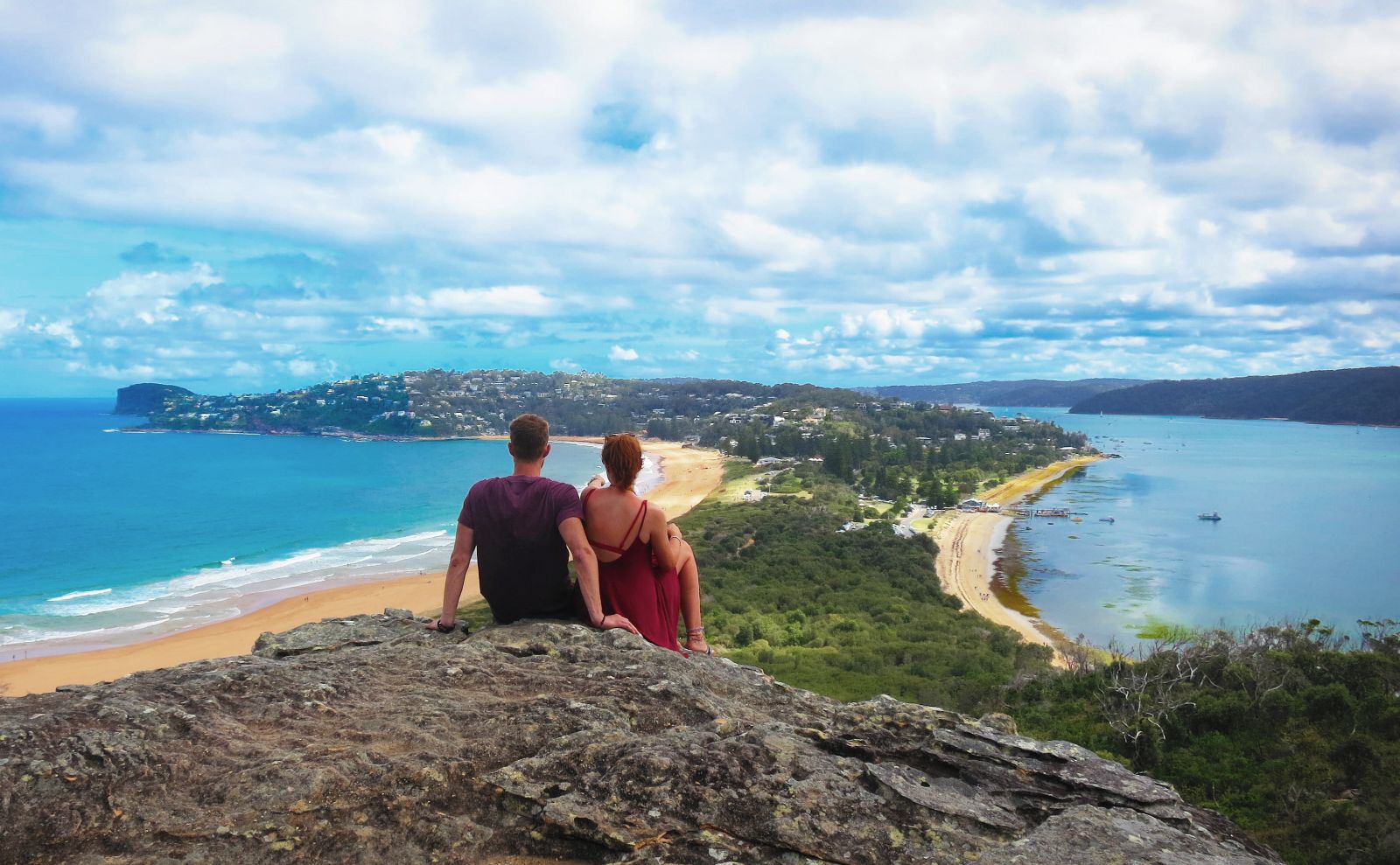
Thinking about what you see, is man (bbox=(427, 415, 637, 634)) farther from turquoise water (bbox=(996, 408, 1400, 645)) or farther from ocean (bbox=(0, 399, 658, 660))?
turquoise water (bbox=(996, 408, 1400, 645))

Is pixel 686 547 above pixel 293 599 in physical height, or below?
above

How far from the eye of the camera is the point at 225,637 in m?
30.3

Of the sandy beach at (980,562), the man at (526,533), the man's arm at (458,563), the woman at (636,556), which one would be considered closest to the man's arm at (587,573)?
the man at (526,533)

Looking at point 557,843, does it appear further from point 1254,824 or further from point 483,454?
point 483,454

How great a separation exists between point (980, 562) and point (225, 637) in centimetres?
3906

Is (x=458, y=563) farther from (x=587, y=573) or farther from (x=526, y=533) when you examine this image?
(x=587, y=573)

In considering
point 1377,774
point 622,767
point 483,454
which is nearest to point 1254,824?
point 1377,774

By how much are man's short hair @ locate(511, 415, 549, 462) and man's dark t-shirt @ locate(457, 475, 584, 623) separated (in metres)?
0.16

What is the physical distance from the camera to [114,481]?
8000 cm

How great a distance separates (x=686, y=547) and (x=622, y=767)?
1.96m

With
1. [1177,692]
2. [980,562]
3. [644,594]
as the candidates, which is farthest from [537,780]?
[980,562]

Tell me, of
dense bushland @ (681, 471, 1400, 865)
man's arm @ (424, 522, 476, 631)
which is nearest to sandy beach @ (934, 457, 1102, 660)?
dense bushland @ (681, 471, 1400, 865)

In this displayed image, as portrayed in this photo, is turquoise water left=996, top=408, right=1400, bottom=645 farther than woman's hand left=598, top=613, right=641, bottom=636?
Yes

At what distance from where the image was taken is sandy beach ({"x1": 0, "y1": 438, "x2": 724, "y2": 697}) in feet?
84.0
